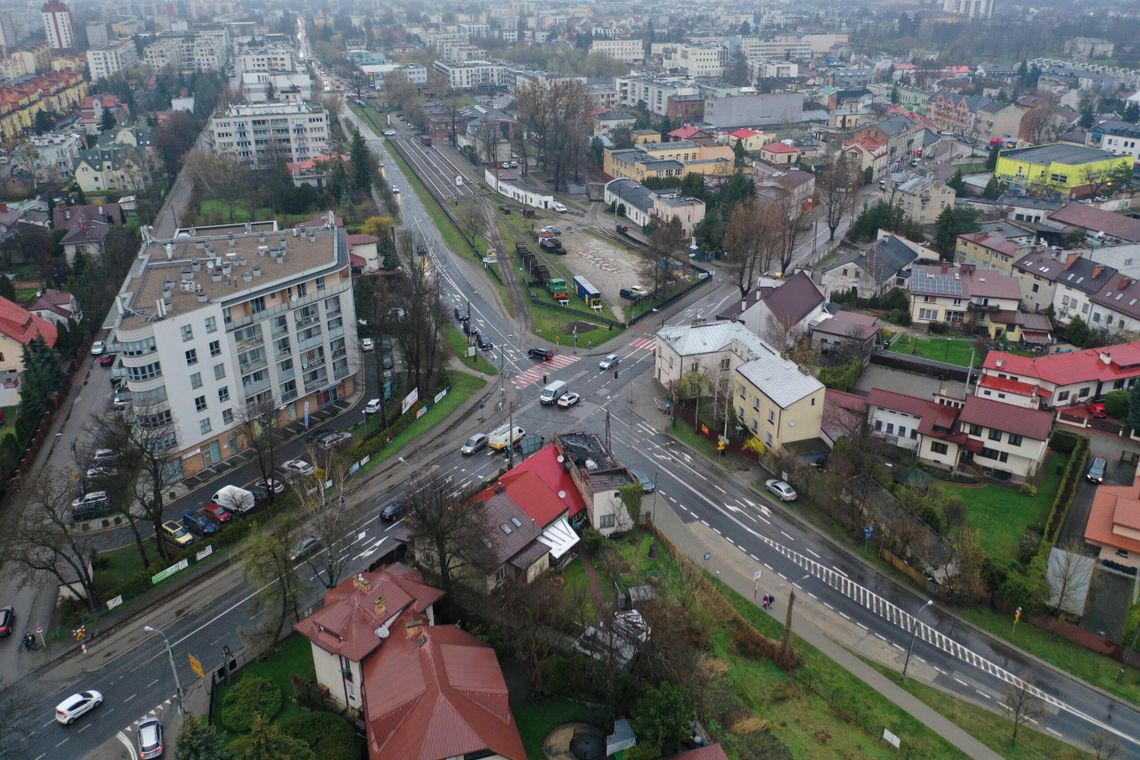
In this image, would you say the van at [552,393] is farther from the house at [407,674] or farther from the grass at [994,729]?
the grass at [994,729]

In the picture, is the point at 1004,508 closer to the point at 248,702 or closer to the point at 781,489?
the point at 781,489

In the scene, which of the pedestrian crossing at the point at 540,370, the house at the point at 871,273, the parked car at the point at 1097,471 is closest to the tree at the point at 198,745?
the pedestrian crossing at the point at 540,370

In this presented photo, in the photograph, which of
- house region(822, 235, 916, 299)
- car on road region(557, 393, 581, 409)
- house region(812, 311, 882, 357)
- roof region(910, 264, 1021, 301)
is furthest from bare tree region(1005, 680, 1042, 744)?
house region(822, 235, 916, 299)

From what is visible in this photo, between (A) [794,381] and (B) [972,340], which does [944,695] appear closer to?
(A) [794,381]

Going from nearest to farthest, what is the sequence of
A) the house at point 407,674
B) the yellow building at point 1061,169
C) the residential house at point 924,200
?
the house at point 407,674
the residential house at point 924,200
the yellow building at point 1061,169

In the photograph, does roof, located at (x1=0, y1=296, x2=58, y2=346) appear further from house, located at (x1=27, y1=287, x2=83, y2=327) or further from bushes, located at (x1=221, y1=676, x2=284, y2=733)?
Answer: bushes, located at (x1=221, y1=676, x2=284, y2=733)

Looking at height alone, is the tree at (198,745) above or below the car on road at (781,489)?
above

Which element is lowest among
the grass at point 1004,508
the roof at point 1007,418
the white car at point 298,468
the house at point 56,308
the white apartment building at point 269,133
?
the grass at point 1004,508

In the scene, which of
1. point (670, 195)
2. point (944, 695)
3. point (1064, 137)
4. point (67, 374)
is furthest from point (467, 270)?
point (1064, 137)

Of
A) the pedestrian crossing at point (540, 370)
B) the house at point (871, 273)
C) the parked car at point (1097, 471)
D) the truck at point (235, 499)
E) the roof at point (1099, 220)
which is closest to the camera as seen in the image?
the truck at point (235, 499)
